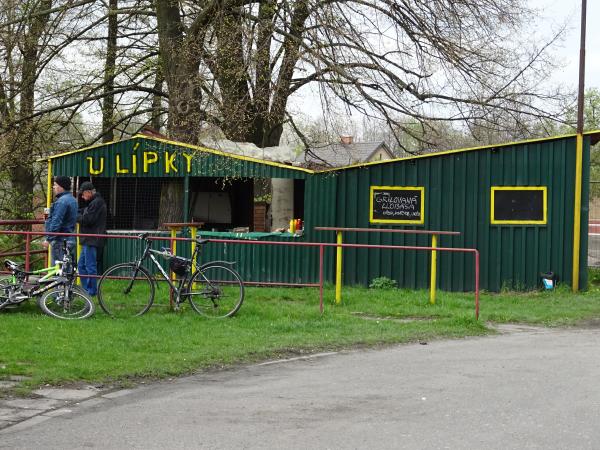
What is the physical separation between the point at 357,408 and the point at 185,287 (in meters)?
5.38

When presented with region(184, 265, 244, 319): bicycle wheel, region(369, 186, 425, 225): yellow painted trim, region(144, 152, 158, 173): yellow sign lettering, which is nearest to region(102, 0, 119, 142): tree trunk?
region(144, 152, 158, 173): yellow sign lettering

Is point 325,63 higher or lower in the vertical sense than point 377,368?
higher

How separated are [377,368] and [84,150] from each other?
418 inches

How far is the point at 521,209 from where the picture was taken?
1572cm

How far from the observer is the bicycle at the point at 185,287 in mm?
11508

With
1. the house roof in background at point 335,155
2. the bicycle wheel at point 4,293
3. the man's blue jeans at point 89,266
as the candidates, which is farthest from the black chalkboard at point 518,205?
the bicycle wheel at point 4,293

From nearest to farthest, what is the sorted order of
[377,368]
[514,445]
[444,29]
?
[514,445]
[377,368]
[444,29]

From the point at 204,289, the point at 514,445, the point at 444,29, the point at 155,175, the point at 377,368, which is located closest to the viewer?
the point at 514,445

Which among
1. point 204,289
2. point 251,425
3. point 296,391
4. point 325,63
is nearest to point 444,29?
point 325,63

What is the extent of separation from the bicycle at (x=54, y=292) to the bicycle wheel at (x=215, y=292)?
4.33 ft

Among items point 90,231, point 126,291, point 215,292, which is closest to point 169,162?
point 90,231

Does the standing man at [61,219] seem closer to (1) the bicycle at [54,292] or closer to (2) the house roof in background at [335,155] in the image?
(1) the bicycle at [54,292]

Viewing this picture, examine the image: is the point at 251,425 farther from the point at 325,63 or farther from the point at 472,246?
the point at 325,63

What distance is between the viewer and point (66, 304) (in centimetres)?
1113
